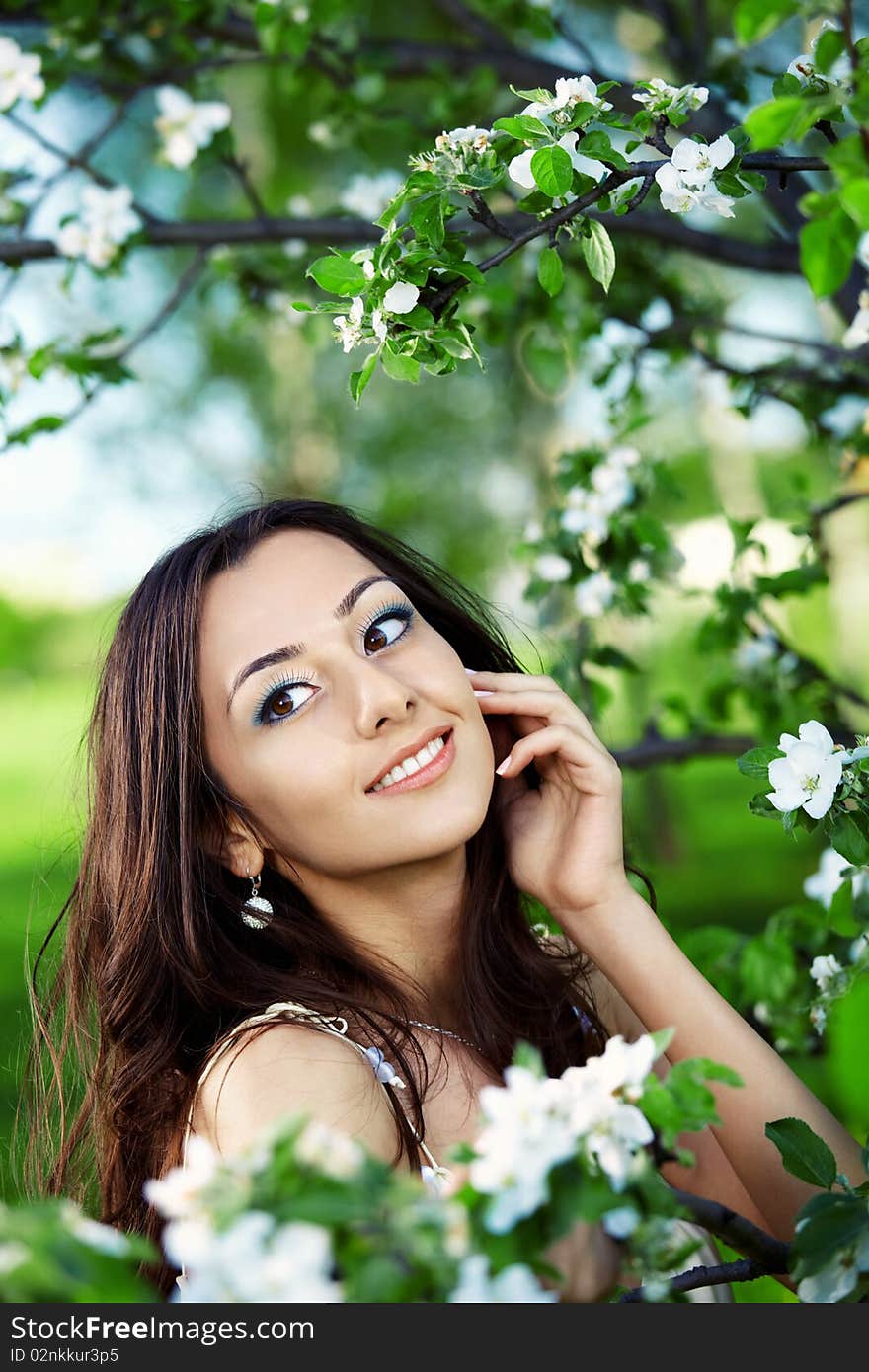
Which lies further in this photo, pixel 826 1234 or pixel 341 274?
pixel 341 274

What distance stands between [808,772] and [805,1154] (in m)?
0.42

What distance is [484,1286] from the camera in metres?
0.76

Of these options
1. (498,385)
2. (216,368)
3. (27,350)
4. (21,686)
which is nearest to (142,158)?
(216,368)

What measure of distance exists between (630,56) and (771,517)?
19.8ft

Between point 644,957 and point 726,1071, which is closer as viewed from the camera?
point 726,1071

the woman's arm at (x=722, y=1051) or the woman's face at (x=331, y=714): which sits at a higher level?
the woman's face at (x=331, y=714)

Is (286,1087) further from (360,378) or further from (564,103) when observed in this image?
(564,103)

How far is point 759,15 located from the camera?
0.89m

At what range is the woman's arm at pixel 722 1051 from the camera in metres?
1.62

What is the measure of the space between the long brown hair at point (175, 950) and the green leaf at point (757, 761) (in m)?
0.57

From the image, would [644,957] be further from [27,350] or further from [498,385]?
[498,385]

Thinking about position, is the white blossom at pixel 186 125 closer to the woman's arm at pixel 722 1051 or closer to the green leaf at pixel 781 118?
the woman's arm at pixel 722 1051

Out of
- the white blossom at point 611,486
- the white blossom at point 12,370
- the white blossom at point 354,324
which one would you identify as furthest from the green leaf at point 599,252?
the white blossom at point 12,370

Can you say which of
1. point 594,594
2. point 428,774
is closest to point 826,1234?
point 428,774
